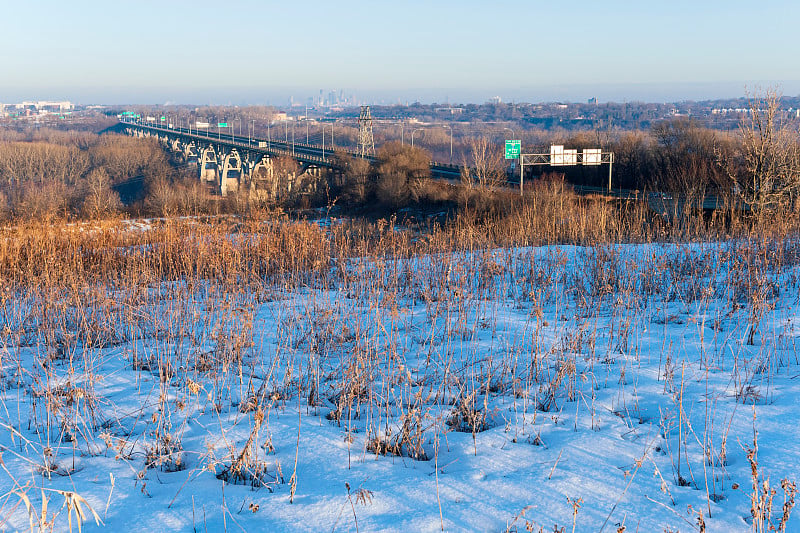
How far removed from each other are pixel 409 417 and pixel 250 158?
85.9 metres

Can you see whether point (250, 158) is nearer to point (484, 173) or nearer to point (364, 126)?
point (364, 126)

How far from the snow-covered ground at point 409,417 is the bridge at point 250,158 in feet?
136

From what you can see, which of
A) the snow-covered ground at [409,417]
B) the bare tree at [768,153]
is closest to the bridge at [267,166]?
the bare tree at [768,153]

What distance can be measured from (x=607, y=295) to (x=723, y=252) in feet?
8.33

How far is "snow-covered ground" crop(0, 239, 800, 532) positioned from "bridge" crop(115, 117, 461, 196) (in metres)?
41.3

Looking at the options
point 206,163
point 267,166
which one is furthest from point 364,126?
point 206,163

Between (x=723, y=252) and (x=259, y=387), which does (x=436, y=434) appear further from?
(x=723, y=252)

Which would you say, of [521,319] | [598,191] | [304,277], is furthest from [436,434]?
[598,191]

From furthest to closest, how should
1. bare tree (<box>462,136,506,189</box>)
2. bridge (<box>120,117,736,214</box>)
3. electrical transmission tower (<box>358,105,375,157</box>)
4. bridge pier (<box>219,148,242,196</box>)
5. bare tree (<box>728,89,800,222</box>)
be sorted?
bridge pier (<box>219,148,242,196</box>) < electrical transmission tower (<box>358,105,375,157</box>) < bare tree (<box>462,136,506,189</box>) < bridge (<box>120,117,736,214</box>) < bare tree (<box>728,89,800,222</box>)

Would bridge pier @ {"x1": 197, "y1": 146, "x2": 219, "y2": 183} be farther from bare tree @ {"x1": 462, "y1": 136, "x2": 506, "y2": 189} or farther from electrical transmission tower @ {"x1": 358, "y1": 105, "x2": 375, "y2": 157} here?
bare tree @ {"x1": 462, "y1": 136, "x2": 506, "y2": 189}

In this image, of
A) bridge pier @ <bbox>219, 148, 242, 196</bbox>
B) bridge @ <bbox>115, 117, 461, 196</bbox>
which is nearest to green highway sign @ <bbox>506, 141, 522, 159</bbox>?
bridge @ <bbox>115, 117, 461, 196</bbox>

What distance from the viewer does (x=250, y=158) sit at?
85.6m

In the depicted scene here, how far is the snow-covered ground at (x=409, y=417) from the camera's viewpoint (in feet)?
10.5

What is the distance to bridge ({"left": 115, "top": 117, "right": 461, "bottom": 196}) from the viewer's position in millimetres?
61062
